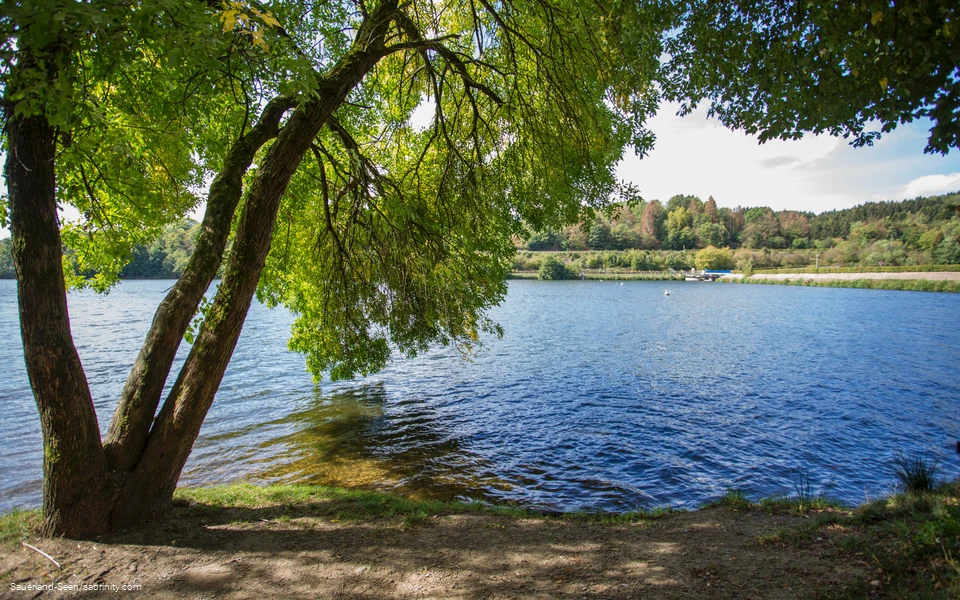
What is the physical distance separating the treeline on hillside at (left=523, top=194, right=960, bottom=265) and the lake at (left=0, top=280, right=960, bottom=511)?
83.2 m

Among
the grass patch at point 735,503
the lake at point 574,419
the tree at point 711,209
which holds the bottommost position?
the lake at point 574,419

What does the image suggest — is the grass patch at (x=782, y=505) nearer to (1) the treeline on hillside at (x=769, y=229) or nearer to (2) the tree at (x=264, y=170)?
(2) the tree at (x=264, y=170)

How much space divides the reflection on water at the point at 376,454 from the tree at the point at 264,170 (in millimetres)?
2065

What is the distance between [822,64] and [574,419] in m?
11.0

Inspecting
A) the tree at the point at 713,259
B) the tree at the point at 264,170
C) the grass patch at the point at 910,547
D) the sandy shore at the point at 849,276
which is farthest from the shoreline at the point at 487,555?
the tree at the point at 713,259

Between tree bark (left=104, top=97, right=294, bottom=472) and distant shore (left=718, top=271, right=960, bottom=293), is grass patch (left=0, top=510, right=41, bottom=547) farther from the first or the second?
distant shore (left=718, top=271, right=960, bottom=293)

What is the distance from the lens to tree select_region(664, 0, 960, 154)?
339 centimetres

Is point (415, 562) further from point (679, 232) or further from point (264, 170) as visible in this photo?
point (679, 232)

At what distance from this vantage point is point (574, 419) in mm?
14172

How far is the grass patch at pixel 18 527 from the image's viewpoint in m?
4.91

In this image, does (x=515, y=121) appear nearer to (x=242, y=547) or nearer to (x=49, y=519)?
(x=242, y=547)

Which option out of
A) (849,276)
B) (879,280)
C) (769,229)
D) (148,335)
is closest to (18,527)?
(148,335)

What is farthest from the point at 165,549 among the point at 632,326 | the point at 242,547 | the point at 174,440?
the point at 632,326

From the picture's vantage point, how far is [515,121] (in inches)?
330
